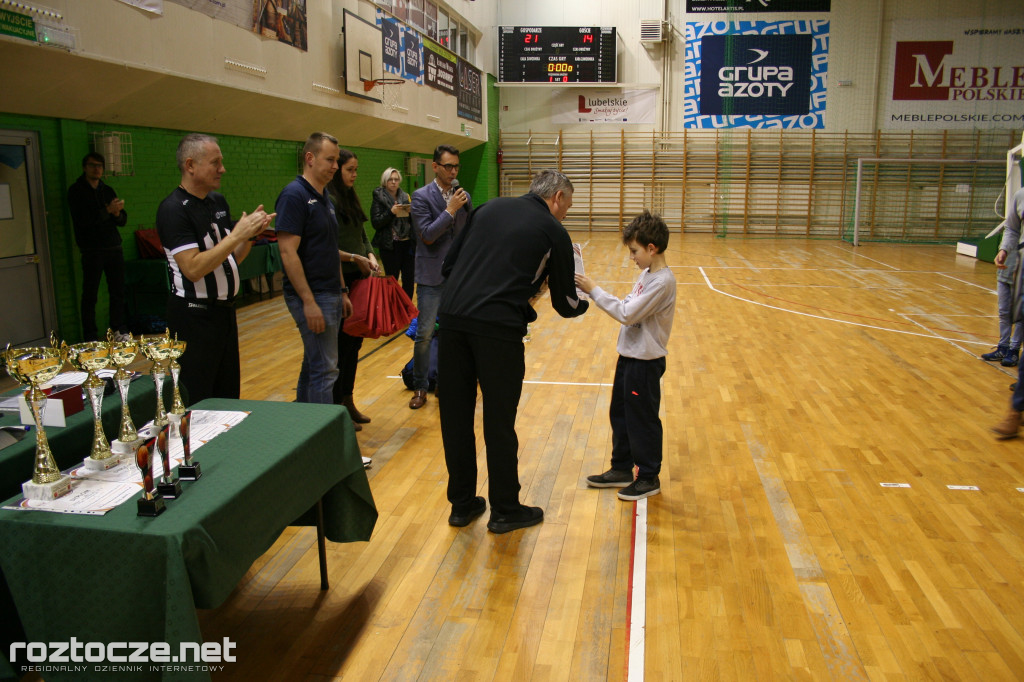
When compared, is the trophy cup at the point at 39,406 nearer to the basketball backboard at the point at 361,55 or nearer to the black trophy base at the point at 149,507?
the black trophy base at the point at 149,507

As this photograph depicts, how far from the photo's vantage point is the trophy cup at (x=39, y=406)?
6.53ft

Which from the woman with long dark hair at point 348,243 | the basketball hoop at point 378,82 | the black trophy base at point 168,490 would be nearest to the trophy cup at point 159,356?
the black trophy base at point 168,490

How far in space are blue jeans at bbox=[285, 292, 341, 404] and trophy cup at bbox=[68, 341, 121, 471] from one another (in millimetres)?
1568

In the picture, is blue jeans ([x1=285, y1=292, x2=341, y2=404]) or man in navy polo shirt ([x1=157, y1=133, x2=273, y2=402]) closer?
man in navy polo shirt ([x1=157, y1=133, x2=273, y2=402])

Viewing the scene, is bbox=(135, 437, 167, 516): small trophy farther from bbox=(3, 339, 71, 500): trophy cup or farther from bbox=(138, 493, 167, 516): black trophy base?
bbox=(3, 339, 71, 500): trophy cup

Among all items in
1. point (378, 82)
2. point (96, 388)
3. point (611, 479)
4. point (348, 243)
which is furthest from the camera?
point (378, 82)

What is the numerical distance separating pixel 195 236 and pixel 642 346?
2035 millimetres

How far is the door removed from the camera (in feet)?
22.0

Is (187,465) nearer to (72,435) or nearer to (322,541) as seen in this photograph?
(72,435)

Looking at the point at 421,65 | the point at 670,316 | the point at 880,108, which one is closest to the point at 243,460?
the point at 670,316

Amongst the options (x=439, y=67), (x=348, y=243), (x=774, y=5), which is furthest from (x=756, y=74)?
(x=348, y=243)

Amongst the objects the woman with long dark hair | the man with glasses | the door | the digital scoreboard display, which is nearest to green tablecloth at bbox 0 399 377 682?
the woman with long dark hair

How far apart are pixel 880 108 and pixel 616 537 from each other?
18.5 metres

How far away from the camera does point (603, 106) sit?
19.7 m
